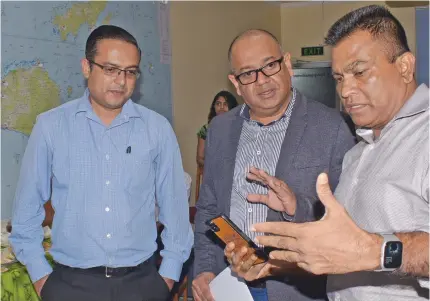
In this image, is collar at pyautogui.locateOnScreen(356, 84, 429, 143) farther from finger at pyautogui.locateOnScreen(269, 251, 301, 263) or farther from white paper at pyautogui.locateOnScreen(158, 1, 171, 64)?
white paper at pyautogui.locateOnScreen(158, 1, 171, 64)

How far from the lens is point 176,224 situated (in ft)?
8.28

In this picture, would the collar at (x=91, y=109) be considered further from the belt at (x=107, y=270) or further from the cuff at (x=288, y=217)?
the cuff at (x=288, y=217)

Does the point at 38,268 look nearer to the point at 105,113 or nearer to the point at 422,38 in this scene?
the point at 105,113

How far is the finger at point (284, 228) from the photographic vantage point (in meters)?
1.14

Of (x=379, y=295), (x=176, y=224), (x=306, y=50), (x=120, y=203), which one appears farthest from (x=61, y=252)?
(x=306, y=50)

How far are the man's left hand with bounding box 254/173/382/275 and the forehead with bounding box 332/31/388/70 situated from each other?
451 mm

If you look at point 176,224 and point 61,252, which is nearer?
point 61,252

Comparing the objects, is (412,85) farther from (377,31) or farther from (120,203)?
(120,203)

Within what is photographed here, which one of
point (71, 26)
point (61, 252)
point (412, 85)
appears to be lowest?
point (61, 252)

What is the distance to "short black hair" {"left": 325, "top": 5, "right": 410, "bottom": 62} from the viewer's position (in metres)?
1.46

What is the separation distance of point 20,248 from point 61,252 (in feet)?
0.67

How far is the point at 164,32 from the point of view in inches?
204

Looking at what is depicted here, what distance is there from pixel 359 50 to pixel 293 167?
25.5 inches

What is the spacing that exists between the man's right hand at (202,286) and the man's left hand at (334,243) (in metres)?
1.04
